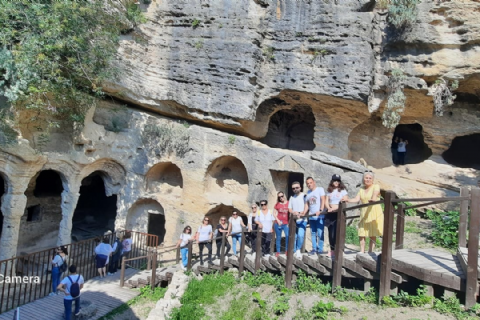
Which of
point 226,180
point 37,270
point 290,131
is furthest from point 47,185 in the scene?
point 290,131

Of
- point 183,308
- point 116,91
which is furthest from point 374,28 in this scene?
point 183,308

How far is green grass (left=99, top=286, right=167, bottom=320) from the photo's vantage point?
27.1 feet

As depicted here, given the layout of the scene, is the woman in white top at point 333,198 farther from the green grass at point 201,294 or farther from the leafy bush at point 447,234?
the leafy bush at point 447,234

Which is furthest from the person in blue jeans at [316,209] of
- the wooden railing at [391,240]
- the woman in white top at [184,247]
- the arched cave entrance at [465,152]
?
the arched cave entrance at [465,152]

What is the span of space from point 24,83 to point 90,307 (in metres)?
6.09

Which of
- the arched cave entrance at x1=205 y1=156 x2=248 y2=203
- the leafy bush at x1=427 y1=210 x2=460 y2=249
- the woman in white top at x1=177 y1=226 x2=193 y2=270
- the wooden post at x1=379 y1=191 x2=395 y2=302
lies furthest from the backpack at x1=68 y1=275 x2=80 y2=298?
the leafy bush at x1=427 y1=210 x2=460 y2=249

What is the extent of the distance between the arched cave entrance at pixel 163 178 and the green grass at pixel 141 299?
5.82 meters

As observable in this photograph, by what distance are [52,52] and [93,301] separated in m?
6.74

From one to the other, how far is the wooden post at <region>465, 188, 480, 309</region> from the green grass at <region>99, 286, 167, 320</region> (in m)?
7.02

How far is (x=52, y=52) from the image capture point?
986 cm

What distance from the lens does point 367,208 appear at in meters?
5.87

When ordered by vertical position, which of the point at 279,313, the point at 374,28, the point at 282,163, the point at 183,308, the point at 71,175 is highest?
the point at 374,28

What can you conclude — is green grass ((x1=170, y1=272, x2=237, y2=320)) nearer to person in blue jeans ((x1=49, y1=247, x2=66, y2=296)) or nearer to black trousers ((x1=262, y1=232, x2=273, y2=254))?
black trousers ((x1=262, y1=232, x2=273, y2=254))

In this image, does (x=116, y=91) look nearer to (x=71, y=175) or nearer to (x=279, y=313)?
(x=71, y=175)
